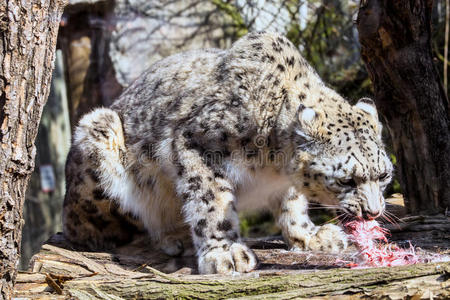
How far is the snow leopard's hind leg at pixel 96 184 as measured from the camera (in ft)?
17.6

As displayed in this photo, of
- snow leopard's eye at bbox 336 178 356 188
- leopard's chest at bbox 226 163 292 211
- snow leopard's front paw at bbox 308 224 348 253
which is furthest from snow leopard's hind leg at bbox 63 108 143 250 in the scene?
snow leopard's eye at bbox 336 178 356 188

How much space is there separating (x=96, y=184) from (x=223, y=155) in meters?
1.24

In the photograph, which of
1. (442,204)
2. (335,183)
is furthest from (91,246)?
(442,204)

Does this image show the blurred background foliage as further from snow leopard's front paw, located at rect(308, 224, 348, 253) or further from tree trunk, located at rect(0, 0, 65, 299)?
tree trunk, located at rect(0, 0, 65, 299)

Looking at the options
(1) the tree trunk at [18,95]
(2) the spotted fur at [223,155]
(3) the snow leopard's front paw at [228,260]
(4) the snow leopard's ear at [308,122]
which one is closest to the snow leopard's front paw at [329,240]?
(2) the spotted fur at [223,155]

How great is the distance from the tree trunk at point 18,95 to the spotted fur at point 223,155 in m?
1.61

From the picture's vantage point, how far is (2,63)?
3328mm

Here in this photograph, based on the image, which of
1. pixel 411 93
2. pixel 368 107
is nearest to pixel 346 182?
pixel 368 107

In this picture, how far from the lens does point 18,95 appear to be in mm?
3389

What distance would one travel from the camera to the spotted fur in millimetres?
4590

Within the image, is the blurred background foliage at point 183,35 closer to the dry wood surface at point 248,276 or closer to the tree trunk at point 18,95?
the dry wood surface at point 248,276

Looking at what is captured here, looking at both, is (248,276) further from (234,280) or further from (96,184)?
(96,184)

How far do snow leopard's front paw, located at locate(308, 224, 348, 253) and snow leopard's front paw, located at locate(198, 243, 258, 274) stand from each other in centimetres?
76

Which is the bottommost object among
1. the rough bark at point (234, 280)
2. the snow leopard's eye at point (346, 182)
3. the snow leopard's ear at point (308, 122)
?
the rough bark at point (234, 280)
